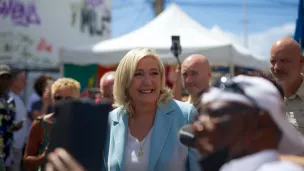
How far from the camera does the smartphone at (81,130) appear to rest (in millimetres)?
1445

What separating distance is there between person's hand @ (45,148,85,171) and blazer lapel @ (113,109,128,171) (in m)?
1.26

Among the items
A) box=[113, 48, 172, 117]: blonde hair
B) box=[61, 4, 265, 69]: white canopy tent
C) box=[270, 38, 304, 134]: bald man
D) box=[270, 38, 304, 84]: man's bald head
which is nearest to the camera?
box=[113, 48, 172, 117]: blonde hair

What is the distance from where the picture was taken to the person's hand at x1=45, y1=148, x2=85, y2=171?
1.48 meters

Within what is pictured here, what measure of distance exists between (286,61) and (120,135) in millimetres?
1514

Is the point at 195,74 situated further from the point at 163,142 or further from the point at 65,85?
the point at 163,142

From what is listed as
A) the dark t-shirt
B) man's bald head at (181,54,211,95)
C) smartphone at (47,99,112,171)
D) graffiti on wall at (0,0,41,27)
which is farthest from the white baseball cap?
graffiti on wall at (0,0,41,27)

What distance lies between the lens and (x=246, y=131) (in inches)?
60.0

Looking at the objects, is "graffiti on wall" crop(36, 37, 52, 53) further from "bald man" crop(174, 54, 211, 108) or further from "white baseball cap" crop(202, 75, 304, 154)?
"white baseball cap" crop(202, 75, 304, 154)

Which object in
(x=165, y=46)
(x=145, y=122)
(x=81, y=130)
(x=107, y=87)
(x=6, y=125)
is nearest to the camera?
(x=81, y=130)

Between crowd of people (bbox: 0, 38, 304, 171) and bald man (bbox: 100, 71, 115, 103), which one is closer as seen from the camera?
crowd of people (bbox: 0, 38, 304, 171)

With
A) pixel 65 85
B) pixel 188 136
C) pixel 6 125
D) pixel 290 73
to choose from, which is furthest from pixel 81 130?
pixel 6 125

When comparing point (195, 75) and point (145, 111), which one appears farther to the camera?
point (195, 75)

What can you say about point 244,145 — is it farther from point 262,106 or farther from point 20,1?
point 20,1

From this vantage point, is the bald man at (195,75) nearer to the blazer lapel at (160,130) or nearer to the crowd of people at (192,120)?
the crowd of people at (192,120)
